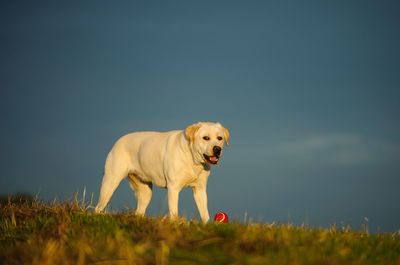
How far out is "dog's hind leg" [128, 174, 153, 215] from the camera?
1159cm

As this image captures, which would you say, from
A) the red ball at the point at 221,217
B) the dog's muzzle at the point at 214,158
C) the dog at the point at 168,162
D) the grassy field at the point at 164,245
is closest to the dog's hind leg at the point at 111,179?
the dog at the point at 168,162

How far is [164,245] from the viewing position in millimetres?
4680

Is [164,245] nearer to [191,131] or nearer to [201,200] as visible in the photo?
[191,131]

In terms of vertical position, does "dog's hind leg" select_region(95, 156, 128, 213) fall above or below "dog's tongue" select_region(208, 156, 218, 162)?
below

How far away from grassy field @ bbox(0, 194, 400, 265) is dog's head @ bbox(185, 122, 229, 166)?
2608 mm

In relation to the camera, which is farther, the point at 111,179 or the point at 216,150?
the point at 111,179

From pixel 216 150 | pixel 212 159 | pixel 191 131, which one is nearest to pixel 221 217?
pixel 212 159

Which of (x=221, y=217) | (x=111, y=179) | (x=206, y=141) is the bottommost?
(x=221, y=217)

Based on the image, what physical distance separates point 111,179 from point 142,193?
1.02 m

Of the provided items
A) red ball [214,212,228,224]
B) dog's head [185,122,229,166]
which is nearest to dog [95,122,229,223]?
dog's head [185,122,229,166]

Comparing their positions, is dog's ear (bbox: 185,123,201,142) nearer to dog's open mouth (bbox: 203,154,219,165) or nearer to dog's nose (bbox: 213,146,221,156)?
dog's open mouth (bbox: 203,154,219,165)

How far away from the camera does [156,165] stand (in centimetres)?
1033

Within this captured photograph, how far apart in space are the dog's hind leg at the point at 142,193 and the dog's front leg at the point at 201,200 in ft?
6.87

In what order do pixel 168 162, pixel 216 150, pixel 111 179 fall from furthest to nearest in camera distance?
pixel 111 179
pixel 168 162
pixel 216 150
